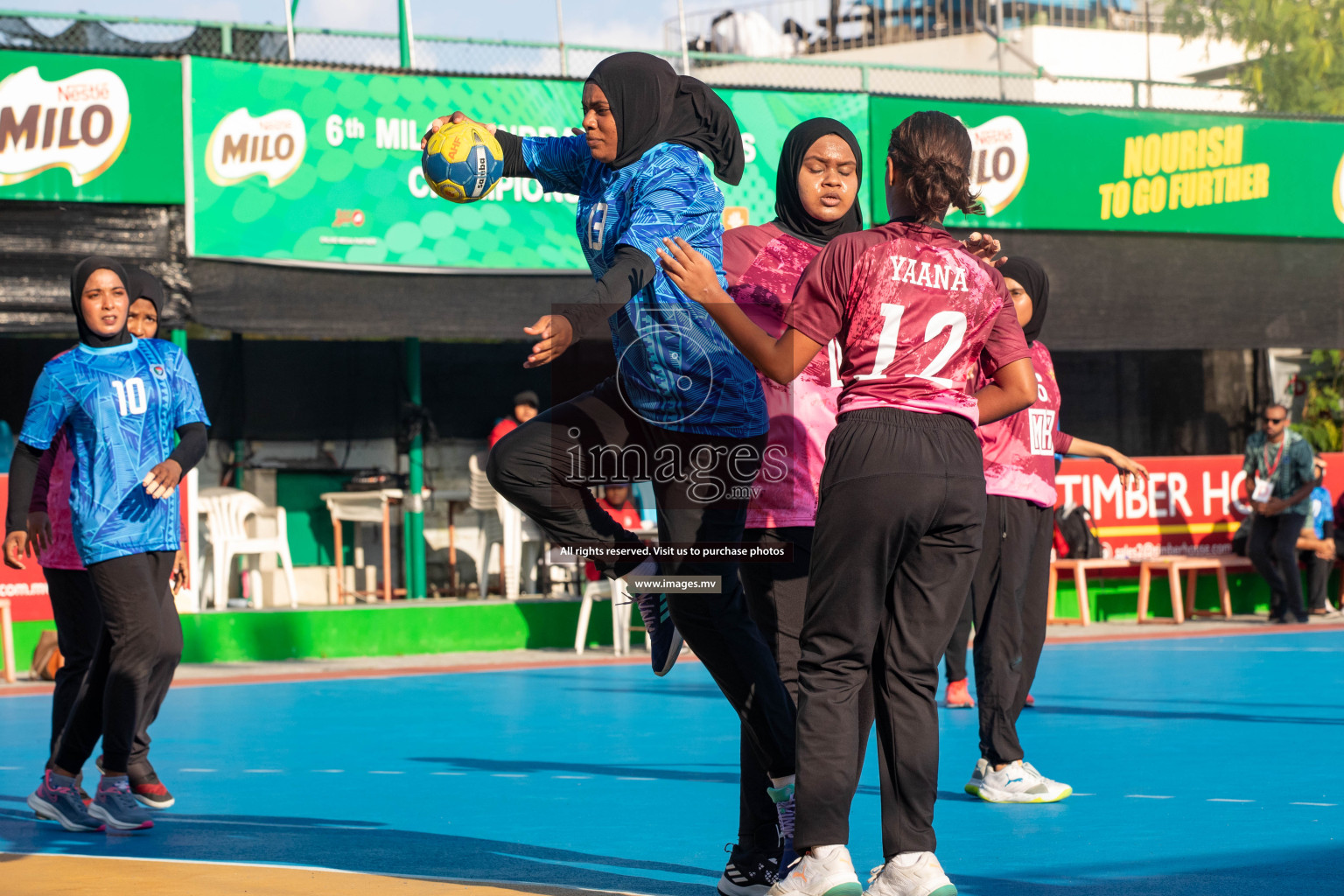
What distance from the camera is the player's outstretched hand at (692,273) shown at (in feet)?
13.5

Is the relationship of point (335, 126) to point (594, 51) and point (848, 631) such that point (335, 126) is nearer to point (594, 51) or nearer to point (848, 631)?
point (594, 51)

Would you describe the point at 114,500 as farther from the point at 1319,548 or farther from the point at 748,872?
the point at 1319,548

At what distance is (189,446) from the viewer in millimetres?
6309

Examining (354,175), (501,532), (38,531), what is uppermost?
(354,175)

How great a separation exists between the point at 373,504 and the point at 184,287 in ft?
9.93

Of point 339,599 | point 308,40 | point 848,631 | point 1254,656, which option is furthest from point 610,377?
point 339,599

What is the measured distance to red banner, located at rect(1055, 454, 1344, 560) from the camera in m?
15.3

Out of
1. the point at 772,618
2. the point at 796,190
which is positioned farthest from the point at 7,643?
the point at 796,190

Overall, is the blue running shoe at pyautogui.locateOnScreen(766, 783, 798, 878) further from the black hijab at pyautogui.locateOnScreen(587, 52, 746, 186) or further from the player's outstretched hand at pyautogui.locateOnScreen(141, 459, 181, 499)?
the player's outstretched hand at pyautogui.locateOnScreen(141, 459, 181, 499)

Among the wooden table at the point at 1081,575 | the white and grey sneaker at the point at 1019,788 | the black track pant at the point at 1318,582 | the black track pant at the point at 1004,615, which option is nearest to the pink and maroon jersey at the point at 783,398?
the black track pant at the point at 1004,615

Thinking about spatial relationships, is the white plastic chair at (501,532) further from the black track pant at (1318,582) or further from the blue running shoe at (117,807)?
the blue running shoe at (117,807)

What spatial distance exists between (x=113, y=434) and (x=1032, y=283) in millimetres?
3703

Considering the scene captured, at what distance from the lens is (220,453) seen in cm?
1486

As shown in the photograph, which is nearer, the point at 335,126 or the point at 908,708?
the point at 908,708
